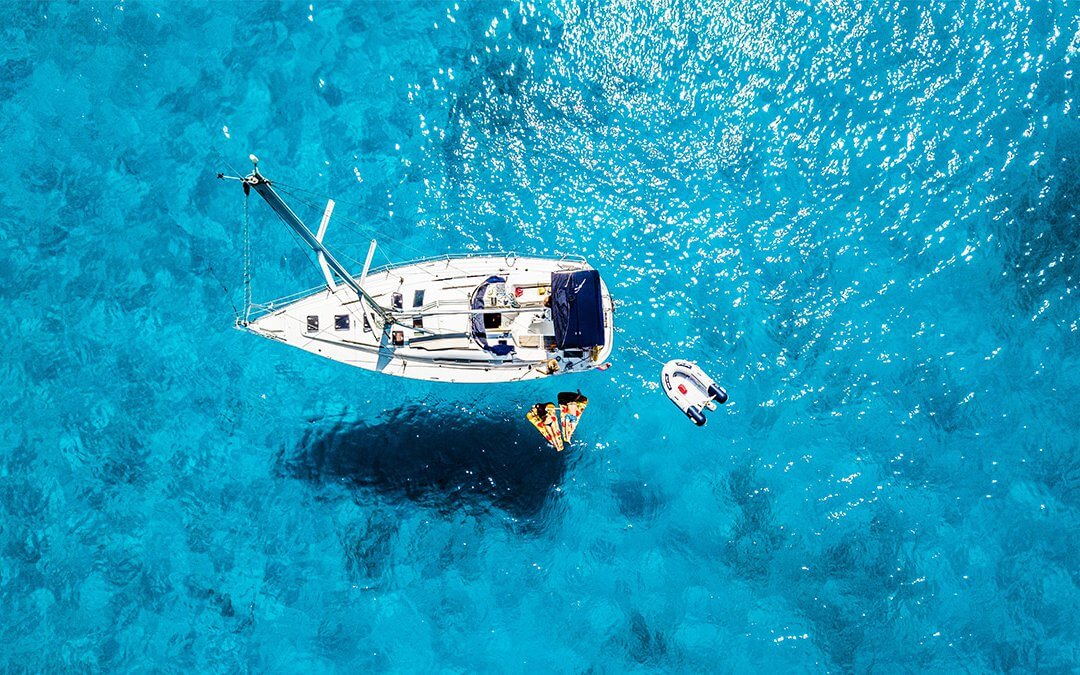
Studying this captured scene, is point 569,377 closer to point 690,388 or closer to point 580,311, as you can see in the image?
point 580,311

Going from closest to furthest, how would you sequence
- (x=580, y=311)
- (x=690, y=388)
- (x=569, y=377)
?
(x=580, y=311) → (x=690, y=388) → (x=569, y=377)

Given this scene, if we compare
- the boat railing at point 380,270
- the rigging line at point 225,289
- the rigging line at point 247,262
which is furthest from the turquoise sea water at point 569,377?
the boat railing at point 380,270

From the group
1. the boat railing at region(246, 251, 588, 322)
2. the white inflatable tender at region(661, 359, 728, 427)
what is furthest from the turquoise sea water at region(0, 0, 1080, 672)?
the white inflatable tender at region(661, 359, 728, 427)

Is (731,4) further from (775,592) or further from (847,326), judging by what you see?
(775,592)

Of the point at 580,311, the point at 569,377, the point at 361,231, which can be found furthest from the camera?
the point at 361,231

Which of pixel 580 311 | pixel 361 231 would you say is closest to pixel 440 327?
pixel 580 311

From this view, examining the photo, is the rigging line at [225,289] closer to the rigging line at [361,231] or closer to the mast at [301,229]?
the rigging line at [361,231]
